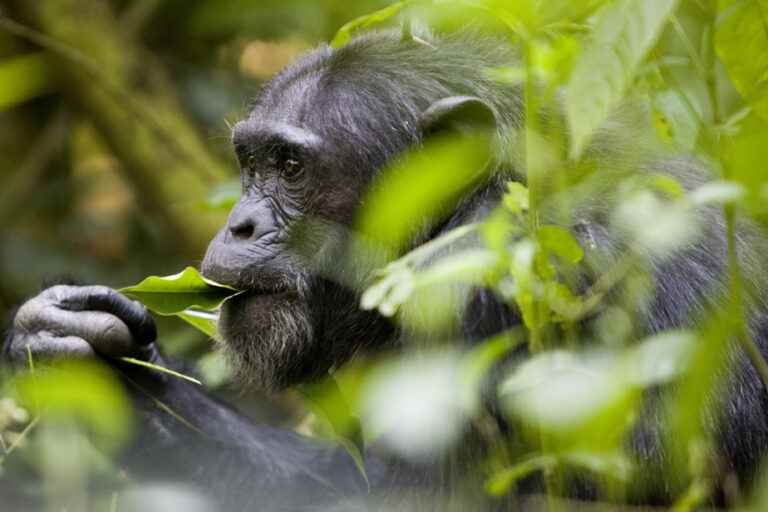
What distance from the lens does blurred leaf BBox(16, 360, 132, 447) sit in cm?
200

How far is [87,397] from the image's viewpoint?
1.93 meters

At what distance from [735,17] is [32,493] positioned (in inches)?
107

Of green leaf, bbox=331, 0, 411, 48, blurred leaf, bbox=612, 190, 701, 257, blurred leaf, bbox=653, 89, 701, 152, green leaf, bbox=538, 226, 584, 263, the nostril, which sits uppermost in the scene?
green leaf, bbox=331, 0, 411, 48

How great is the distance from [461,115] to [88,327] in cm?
136

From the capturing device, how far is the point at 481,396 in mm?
2824

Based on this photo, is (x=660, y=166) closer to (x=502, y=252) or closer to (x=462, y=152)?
(x=462, y=152)

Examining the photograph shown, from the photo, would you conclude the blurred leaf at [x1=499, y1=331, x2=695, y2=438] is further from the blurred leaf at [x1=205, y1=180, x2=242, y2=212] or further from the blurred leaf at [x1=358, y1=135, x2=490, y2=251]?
the blurred leaf at [x1=205, y1=180, x2=242, y2=212]

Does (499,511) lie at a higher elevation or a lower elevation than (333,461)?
higher

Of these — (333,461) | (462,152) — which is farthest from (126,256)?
(462,152)

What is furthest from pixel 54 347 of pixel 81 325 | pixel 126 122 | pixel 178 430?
pixel 126 122

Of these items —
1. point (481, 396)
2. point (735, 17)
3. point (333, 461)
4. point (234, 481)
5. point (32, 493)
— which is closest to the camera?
point (735, 17)

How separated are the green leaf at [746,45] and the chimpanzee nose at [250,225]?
4.65 feet

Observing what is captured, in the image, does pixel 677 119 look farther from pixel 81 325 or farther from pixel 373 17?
pixel 81 325

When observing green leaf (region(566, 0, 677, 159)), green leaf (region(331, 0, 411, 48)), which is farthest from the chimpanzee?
green leaf (region(566, 0, 677, 159))
